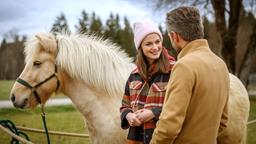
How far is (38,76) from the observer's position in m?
3.39

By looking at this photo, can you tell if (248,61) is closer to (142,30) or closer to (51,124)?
(51,124)

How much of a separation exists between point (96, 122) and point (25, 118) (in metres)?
9.48

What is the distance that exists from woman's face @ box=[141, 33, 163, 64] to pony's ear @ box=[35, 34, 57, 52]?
1060mm

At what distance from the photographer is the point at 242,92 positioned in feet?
13.7

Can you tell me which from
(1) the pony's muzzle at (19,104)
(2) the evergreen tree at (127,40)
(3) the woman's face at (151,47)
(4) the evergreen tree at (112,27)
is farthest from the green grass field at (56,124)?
(4) the evergreen tree at (112,27)

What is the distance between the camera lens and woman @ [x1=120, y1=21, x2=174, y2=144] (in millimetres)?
2590

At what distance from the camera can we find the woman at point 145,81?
2590mm

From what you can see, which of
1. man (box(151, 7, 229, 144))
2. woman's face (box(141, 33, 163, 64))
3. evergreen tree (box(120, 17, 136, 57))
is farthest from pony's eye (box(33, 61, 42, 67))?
evergreen tree (box(120, 17, 136, 57))

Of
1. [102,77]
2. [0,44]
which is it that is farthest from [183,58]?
[0,44]

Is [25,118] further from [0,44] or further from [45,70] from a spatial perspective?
[0,44]

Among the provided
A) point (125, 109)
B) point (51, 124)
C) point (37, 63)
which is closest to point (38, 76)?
point (37, 63)

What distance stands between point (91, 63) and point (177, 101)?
1.68m

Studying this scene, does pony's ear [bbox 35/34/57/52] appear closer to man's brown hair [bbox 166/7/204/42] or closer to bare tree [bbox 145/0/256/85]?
man's brown hair [bbox 166/7/204/42]

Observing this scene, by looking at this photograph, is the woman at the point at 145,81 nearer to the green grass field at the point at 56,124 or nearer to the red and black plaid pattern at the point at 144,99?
the red and black plaid pattern at the point at 144,99
